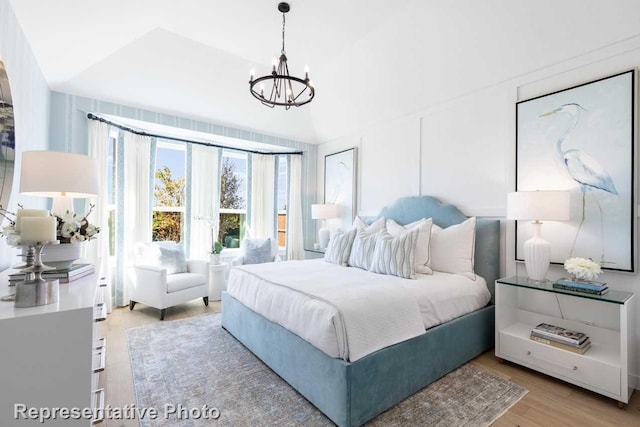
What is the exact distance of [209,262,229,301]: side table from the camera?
14.1 feet

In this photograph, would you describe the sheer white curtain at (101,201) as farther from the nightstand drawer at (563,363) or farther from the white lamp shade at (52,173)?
the nightstand drawer at (563,363)

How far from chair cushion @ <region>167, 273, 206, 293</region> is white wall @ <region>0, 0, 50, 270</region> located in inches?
58.1

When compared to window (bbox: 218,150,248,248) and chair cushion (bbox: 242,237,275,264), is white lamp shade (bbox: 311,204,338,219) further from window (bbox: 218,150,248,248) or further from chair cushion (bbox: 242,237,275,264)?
window (bbox: 218,150,248,248)

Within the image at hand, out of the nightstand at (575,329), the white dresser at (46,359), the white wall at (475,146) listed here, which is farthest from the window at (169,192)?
the nightstand at (575,329)

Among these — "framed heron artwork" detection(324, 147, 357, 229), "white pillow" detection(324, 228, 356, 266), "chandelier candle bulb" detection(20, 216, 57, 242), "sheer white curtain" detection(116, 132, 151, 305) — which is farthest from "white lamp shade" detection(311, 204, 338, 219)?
"chandelier candle bulb" detection(20, 216, 57, 242)

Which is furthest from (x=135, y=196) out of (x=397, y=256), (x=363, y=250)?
(x=397, y=256)

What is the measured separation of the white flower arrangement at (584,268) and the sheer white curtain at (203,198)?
176 inches

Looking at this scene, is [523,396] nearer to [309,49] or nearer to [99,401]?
[99,401]

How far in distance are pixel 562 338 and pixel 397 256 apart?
1332 mm

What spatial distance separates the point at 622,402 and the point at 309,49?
13.9ft

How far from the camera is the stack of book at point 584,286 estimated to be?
2084mm

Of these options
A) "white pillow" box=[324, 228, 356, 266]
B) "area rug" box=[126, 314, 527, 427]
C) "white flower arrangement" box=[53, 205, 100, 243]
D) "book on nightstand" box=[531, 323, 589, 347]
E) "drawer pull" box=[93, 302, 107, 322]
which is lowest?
"area rug" box=[126, 314, 527, 427]

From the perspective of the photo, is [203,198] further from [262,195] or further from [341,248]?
[341,248]

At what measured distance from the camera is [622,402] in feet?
6.33
